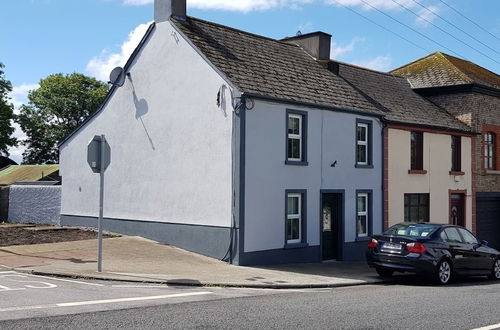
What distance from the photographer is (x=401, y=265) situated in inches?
574

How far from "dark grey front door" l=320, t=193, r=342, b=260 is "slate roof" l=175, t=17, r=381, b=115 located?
3.05 meters

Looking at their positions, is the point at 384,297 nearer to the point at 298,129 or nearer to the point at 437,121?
the point at 298,129

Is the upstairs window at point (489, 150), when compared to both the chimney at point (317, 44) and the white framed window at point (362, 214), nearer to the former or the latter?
the chimney at point (317, 44)

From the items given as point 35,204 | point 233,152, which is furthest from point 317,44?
point 35,204

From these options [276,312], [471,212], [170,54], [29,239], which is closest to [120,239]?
[29,239]

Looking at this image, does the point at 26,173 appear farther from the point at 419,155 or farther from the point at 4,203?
the point at 419,155

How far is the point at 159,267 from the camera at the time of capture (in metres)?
14.9

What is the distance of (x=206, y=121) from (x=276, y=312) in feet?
29.6

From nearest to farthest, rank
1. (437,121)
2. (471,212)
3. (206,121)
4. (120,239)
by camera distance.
Answer: (206,121), (120,239), (437,121), (471,212)

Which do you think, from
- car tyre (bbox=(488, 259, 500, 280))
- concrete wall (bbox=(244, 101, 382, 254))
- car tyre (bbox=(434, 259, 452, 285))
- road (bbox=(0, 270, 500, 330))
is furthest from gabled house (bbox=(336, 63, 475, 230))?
road (bbox=(0, 270, 500, 330))

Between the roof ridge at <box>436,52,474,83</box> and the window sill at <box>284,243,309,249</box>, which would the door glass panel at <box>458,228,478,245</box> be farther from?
the roof ridge at <box>436,52,474,83</box>

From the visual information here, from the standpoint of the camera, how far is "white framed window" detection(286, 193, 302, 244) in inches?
718

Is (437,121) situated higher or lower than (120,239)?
higher

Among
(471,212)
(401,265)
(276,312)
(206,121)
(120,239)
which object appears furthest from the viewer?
(471,212)
